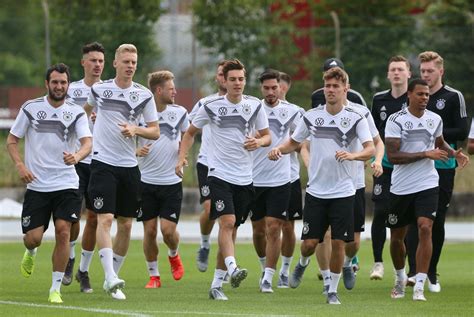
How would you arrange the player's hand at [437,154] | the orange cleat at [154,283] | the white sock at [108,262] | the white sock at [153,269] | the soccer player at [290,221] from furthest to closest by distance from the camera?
the soccer player at [290,221] < the white sock at [153,269] < the orange cleat at [154,283] < the player's hand at [437,154] < the white sock at [108,262]

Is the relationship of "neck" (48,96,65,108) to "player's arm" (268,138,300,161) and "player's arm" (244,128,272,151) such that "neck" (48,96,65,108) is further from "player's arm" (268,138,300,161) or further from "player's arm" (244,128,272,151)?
"player's arm" (268,138,300,161)

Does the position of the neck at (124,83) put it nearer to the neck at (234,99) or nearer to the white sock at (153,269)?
the neck at (234,99)

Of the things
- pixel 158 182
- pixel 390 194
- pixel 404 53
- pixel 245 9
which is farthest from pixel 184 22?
pixel 390 194

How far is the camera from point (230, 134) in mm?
14836

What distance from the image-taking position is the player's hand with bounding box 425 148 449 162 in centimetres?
1443

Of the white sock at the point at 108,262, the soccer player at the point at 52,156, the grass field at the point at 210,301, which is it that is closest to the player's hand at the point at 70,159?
the soccer player at the point at 52,156

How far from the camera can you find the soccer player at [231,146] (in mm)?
14609

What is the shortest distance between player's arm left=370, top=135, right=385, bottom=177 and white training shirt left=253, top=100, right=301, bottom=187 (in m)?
1.68

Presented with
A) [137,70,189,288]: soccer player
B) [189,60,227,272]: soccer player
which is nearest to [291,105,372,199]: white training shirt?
[137,70,189,288]: soccer player

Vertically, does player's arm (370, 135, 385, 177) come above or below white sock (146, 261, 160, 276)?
above

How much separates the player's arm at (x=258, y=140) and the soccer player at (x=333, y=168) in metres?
0.53

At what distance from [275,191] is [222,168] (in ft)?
5.48

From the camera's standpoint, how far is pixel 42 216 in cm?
1419

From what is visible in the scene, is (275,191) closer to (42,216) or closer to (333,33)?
(42,216)
